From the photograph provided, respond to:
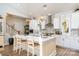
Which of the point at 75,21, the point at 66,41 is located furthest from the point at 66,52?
the point at 75,21

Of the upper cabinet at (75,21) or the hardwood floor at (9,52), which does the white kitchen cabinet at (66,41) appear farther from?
the hardwood floor at (9,52)

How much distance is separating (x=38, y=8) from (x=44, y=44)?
65 cm

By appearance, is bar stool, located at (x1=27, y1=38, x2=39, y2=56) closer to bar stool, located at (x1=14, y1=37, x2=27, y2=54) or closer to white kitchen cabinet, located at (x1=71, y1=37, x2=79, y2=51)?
bar stool, located at (x1=14, y1=37, x2=27, y2=54)

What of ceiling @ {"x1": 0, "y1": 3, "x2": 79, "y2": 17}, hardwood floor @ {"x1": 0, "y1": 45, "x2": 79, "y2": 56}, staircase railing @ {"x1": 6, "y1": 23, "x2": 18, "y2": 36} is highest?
ceiling @ {"x1": 0, "y1": 3, "x2": 79, "y2": 17}

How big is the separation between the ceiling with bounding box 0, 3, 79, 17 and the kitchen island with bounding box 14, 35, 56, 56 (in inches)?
16.0

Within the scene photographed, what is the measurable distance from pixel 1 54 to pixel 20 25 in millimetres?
625

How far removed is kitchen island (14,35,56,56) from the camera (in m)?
1.95

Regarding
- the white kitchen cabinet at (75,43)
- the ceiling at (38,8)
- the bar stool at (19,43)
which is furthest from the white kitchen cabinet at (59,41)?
the bar stool at (19,43)

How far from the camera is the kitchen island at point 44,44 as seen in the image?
195cm

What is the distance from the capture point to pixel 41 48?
6.38 feet

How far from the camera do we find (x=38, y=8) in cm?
196

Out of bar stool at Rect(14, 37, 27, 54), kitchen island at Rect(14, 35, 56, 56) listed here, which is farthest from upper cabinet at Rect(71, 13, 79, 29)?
bar stool at Rect(14, 37, 27, 54)

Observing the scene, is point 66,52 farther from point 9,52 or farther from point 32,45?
point 9,52

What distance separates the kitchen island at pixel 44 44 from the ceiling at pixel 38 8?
0.41 m
